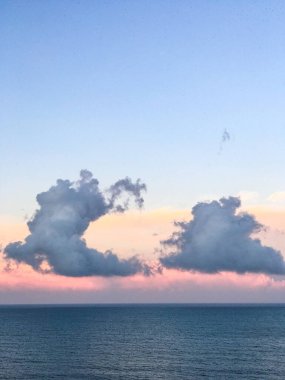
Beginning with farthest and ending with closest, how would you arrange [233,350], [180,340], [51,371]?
[180,340] → [233,350] → [51,371]

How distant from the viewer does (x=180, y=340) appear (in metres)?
174

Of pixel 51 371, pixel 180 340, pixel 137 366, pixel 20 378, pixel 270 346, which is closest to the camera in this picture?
pixel 20 378

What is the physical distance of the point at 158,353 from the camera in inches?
5438

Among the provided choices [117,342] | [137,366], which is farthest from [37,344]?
[137,366]

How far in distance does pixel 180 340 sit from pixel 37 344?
50.7m

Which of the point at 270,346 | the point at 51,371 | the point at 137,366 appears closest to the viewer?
the point at 51,371

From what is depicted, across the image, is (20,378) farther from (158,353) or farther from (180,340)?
(180,340)

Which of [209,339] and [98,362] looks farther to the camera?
[209,339]

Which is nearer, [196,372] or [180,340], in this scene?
[196,372]

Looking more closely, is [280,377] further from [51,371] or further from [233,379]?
[51,371]

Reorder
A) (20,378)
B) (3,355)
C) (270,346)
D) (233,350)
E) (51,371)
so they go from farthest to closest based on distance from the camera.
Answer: (270,346) → (233,350) → (3,355) → (51,371) → (20,378)

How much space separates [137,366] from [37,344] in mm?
55757

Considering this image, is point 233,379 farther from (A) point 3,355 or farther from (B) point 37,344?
(B) point 37,344

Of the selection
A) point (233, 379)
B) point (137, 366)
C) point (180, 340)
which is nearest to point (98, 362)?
point (137, 366)
